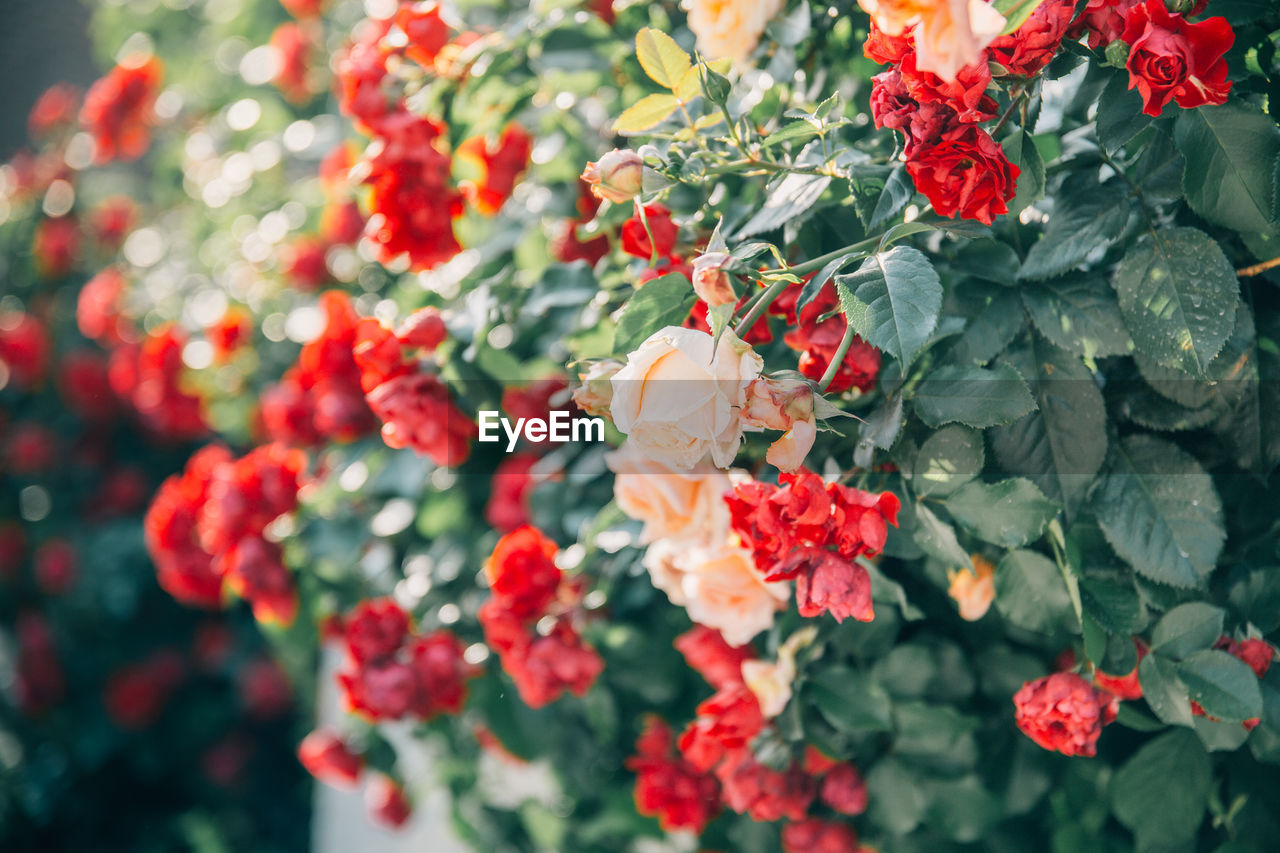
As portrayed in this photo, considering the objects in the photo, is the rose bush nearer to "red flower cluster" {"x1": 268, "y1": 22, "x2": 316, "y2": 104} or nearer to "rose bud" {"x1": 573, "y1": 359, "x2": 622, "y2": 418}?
Answer: "rose bud" {"x1": 573, "y1": 359, "x2": 622, "y2": 418}

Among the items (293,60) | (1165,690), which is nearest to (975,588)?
(1165,690)

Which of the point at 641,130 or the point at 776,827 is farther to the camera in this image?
the point at 776,827

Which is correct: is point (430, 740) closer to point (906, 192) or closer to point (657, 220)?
point (657, 220)

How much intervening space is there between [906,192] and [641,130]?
0.20m

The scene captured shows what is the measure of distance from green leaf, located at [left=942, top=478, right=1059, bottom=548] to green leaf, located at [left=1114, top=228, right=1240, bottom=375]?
0.12m

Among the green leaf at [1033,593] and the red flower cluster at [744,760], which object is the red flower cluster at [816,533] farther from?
the red flower cluster at [744,760]

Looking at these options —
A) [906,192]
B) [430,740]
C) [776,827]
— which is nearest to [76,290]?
[430,740]

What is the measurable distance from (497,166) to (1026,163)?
0.62 metres

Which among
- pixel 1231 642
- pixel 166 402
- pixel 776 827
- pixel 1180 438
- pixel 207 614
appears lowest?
pixel 207 614

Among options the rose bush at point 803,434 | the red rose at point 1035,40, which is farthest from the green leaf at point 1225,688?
the red rose at point 1035,40

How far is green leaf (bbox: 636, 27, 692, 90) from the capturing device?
632mm

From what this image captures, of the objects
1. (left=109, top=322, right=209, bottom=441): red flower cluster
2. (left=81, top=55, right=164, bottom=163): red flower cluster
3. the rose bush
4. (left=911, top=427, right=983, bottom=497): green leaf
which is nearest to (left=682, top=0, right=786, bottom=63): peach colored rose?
the rose bush

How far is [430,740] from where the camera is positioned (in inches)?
54.2

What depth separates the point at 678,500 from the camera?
70 centimetres
